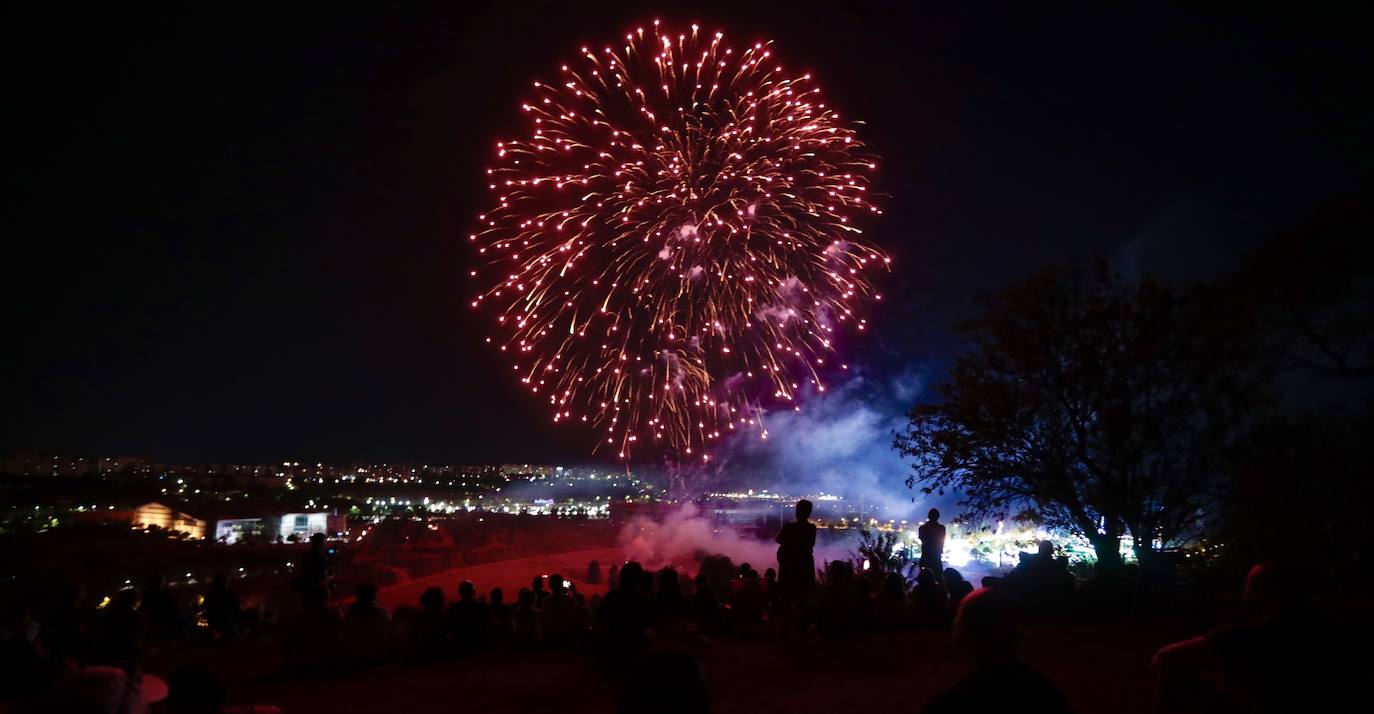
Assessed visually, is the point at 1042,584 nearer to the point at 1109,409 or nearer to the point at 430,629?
the point at 1109,409

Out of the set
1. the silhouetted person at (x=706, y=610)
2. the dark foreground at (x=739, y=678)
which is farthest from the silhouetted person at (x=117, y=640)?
the silhouetted person at (x=706, y=610)

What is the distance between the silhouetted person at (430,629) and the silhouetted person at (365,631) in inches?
14.8

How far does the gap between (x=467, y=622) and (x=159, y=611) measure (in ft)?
15.4

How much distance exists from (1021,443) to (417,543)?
2905 cm

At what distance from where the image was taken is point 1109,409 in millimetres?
14070

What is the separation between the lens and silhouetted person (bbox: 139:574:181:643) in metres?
10.6

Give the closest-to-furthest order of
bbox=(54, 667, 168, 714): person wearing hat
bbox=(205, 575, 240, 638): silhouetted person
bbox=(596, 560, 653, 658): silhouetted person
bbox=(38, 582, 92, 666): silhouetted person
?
1. bbox=(54, 667, 168, 714): person wearing hat
2. bbox=(596, 560, 653, 658): silhouetted person
3. bbox=(38, 582, 92, 666): silhouetted person
4. bbox=(205, 575, 240, 638): silhouetted person

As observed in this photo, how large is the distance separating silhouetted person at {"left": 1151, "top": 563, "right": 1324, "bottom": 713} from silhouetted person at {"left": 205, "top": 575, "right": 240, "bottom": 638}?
38.1 ft

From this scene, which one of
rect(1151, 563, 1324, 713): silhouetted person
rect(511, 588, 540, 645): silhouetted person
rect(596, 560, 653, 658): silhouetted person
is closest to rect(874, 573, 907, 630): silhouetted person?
rect(596, 560, 653, 658): silhouetted person

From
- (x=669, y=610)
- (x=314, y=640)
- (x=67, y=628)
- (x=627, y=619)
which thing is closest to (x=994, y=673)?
(x=627, y=619)

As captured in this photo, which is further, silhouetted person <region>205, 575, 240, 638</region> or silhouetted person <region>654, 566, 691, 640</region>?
silhouetted person <region>205, 575, 240, 638</region>

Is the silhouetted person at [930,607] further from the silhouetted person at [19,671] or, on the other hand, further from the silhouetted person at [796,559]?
the silhouetted person at [19,671]

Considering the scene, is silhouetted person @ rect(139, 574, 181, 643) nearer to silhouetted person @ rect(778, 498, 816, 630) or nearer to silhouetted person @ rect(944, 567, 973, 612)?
silhouetted person @ rect(778, 498, 816, 630)

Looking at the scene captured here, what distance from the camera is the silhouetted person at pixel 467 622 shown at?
30.7 ft
